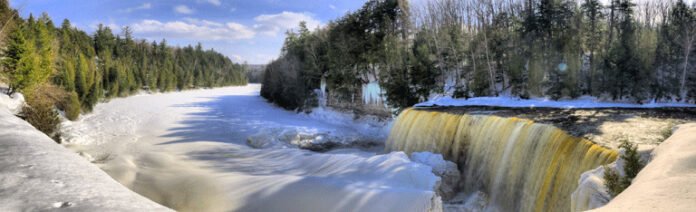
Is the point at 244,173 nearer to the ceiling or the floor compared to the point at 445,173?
nearer to the ceiling

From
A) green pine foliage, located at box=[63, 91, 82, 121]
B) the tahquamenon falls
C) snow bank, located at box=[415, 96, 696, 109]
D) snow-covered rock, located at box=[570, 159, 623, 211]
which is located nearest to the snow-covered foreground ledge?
snow-covered rock, located at box=[570, 159, 623, 211]

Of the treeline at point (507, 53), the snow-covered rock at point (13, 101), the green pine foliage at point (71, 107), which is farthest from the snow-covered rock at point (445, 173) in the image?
the green pine foliage at point (71, 107)

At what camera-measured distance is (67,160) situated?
5.30 metres

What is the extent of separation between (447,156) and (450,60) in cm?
1444

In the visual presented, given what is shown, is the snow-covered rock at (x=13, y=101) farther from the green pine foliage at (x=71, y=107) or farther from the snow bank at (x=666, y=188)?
the snow bank at (x=666, y=188)

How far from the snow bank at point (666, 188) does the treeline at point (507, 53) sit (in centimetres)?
1506

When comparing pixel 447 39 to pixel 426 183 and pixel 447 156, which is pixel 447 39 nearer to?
pixel 447 156

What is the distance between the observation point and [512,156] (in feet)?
29.3

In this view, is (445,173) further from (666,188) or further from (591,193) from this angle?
(666,188)

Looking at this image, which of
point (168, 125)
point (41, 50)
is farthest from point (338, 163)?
point (41, 50)

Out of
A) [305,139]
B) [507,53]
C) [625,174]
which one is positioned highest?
[507,53]

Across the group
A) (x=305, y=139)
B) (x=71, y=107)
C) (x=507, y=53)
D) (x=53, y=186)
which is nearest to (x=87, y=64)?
(x=71, y=107)

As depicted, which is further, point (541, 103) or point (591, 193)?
point (541, 103)

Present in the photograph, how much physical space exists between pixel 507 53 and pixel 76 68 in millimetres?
34275
